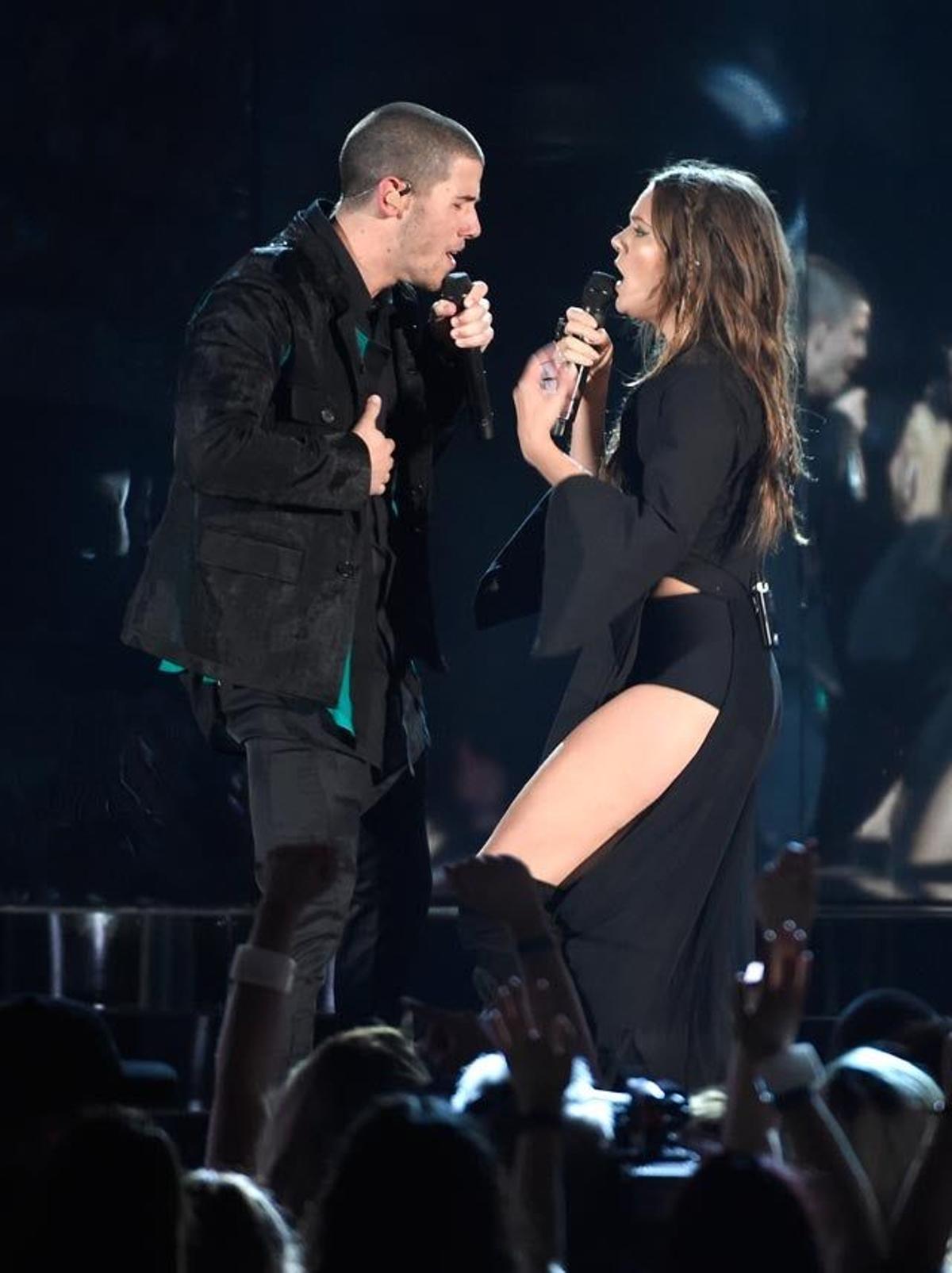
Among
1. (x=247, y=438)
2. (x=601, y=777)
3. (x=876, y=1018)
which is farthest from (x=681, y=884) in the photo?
(x=247, y=438)

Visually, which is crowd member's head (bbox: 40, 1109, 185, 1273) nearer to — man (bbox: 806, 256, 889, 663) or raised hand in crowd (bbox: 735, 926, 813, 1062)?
raised hand in crowd (bbox: 735, 926, 813, 1062)

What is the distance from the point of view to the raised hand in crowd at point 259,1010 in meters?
2.51

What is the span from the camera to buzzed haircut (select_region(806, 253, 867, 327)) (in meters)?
5.00

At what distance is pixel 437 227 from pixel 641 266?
381 mm

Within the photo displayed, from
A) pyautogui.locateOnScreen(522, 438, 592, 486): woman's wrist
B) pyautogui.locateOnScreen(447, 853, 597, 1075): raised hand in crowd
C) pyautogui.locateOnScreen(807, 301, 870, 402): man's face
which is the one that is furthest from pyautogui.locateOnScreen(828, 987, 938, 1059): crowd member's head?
pyautogui.locateOnScreen(807, 301, 870, 402): man's face

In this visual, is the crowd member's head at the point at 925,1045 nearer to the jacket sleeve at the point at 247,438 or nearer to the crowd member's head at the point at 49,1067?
the crowd member's head at the point at 49,1067

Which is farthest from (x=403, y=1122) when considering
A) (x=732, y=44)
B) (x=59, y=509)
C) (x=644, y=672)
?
(x=732, y=44)

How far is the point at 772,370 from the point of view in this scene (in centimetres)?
381

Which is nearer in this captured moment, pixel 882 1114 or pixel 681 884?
pixel 882 1114

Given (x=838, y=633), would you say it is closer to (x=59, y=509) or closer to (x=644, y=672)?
(x=644, y=672)

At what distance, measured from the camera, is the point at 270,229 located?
16.0 ft

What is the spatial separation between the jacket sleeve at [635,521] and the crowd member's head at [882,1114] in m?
1.26

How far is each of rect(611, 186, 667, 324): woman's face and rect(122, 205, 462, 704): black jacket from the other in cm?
47

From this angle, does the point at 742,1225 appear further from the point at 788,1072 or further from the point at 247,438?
the point at 247,438
